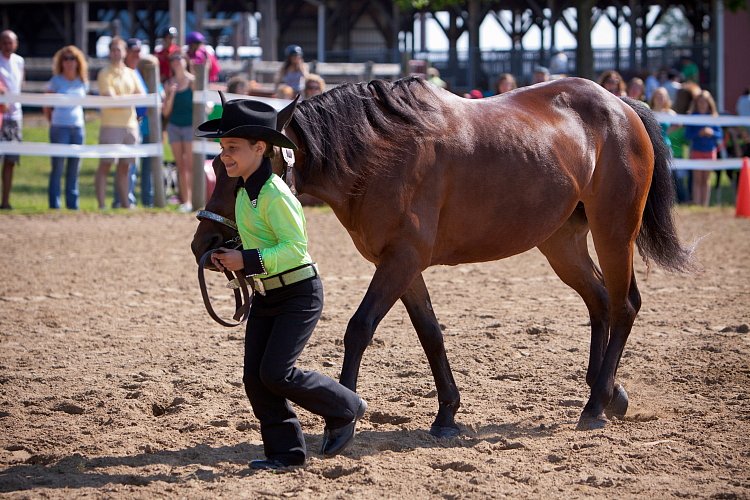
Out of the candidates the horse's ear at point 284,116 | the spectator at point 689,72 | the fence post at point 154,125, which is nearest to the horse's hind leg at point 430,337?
the horse's ear at point 284,116

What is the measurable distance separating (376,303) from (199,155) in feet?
30.3

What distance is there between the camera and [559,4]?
29.8 metres

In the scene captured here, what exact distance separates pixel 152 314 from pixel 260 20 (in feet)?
78.0

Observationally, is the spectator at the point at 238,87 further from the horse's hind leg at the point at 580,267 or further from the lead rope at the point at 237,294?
the lead rope at the point at 237,294

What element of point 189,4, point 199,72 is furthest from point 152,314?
point 189,4

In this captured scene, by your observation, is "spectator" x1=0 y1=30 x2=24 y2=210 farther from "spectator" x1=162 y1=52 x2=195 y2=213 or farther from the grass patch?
"spectator" x1=162 y1=52 x2=195 y2=213

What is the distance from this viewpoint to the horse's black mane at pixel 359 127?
448 cm

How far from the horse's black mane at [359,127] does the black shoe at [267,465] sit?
50.5 inches

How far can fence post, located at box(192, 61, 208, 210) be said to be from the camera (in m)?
13.2

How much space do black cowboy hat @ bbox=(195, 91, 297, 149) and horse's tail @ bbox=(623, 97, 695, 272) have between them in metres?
2.62

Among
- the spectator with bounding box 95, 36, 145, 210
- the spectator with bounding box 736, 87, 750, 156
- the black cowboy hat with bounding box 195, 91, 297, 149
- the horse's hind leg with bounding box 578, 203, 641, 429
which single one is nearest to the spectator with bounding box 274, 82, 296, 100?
the spectator with bounding box 95, 36, 145, 210

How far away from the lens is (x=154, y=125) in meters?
Answer: 13.7

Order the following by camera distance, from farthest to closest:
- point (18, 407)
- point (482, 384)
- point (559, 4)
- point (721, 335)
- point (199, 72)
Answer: point (559, 4) < point (199, 72) < point (721, 335) < point (482, 384) < point (18, 407)

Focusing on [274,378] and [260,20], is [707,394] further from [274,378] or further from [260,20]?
[260,20]
